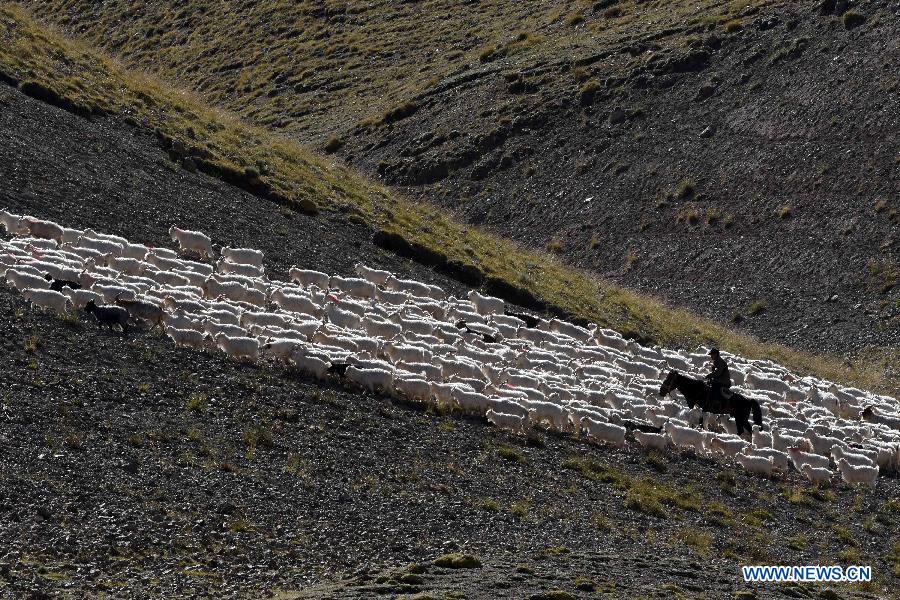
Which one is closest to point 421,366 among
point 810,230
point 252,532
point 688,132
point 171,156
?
point 252,532

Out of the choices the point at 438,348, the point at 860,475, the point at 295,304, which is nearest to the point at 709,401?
the point at 860,475

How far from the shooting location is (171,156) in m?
40.2

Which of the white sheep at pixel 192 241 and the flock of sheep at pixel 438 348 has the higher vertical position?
the white sheep at pixel 192 241

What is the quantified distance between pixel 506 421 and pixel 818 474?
5.70m

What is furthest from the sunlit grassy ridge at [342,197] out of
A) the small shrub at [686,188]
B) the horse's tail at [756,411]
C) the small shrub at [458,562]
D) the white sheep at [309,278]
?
the small shrub at [458,562]

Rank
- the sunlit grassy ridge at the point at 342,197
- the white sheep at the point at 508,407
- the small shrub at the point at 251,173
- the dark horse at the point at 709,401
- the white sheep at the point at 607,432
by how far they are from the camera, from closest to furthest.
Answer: the white sheep at the point at 508,407
the white sheep at the point at 607,432
the dark horse at the point at 709,401
the sunlit grassy ridge at the point at 342,197
the small shrub at the point at 251,173

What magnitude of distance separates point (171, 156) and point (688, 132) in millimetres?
22445

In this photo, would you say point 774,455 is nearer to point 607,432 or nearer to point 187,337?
point 607,432

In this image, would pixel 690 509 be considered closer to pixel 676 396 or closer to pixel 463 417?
pixel 463 417

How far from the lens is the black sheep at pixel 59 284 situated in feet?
86.5

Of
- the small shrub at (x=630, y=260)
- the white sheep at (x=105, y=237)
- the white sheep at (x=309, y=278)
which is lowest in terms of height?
the white sheep at (x=105, y=237)

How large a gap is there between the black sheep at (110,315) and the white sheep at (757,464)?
10644 millimetres

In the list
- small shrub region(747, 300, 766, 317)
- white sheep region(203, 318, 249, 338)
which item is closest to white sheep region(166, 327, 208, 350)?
white sheep region(203, 318, 249, 338)

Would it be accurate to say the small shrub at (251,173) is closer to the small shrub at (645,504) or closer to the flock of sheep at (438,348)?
the flock of sheep at (438,348)
